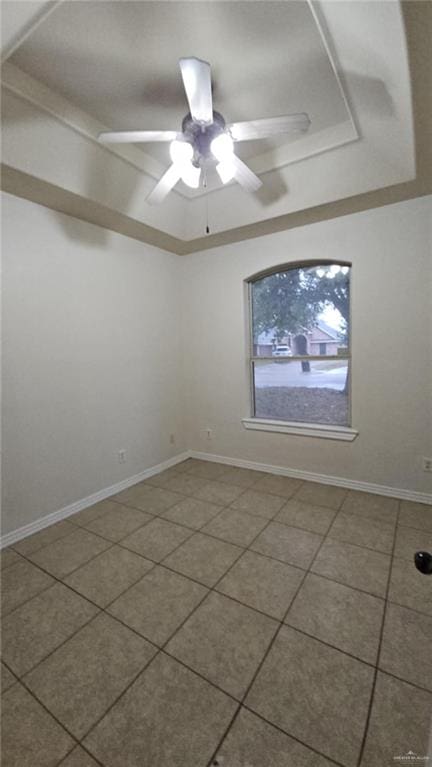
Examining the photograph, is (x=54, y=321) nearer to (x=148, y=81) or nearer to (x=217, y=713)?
(x=148, y=81)

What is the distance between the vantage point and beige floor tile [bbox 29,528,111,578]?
1.89m

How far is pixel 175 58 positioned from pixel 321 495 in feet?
10.4

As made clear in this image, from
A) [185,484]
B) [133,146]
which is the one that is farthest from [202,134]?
[185,484]

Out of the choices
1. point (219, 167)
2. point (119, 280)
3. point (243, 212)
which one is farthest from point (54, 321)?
point (243, 212)

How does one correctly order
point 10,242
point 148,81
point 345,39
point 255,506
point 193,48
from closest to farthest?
point 345,39 → point 193,48 → point 148,81 → point 10,242 → point 255,506

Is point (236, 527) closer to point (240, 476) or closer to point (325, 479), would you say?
point (240, 476)

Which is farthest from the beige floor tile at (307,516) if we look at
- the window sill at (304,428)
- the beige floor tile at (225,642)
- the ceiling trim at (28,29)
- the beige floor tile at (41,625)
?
the ceiling trim at (28,29)

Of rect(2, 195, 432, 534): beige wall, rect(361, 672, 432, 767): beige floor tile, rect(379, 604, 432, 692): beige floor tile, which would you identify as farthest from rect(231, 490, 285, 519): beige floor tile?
rect(361, 672, 432, 767): beige floor tile

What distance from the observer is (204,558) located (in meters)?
1.91

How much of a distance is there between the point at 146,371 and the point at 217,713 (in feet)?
8.63

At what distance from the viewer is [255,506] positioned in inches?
100

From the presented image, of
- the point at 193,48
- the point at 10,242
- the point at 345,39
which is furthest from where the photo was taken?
the point at 10,242

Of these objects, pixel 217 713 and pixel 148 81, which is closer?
pixel 217 713

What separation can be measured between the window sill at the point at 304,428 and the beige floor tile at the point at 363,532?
2.45ft
